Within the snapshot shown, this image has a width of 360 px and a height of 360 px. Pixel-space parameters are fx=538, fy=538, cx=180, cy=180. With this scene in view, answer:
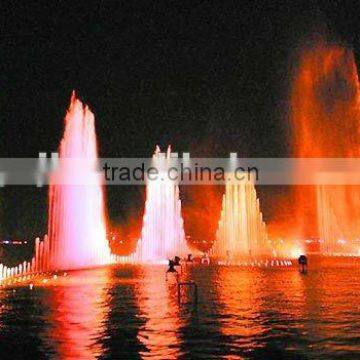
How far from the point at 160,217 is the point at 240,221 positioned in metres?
11.5

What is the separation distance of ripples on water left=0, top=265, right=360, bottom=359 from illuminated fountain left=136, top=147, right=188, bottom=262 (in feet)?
90.7

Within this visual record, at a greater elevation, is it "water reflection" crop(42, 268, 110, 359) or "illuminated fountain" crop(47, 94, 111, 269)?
"illuminated fountain" crop(47, 94, 111, 269)

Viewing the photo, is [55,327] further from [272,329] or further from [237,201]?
[237,201]

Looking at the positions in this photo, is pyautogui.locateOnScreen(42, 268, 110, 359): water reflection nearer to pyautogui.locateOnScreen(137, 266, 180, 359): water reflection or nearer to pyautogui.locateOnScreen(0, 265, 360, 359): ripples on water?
pyautogui.locateOnScreen(0, 265, 360, 359): ripples on water

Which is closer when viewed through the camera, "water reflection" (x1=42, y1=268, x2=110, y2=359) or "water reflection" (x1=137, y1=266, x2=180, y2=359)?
"water reflection" (x1=137, y1=266, x2=180, y2=359)

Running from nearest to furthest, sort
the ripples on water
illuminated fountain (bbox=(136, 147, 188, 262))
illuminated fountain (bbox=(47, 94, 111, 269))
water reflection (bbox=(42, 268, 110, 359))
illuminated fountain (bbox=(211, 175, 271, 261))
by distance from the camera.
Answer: the ripples on water, water reflection (bbox=(42, 268, 110, 359)), illuminated fountain (bbox=(47, 94, 111, 269)), illuminated fountain (bbox=(136, 147, 188, 262)), illuminated fountain (bbox=(211, 175, 271, 261))

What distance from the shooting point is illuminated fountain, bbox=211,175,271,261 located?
53.9m

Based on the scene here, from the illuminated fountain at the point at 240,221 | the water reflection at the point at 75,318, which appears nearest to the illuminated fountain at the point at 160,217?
the illuminated fountain at the point at 240,221

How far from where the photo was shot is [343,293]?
15031 millimetres

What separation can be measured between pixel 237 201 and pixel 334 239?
10514mm

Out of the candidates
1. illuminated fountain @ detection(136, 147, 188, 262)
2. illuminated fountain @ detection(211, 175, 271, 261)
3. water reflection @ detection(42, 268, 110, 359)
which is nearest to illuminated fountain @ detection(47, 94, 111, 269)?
illuminated fountain @ detection(136, 147, 188, 262)

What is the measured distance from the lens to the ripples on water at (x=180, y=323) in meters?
8.02

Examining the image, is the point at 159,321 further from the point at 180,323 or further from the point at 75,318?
the point at 75,318

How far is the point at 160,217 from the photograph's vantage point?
150 feet
